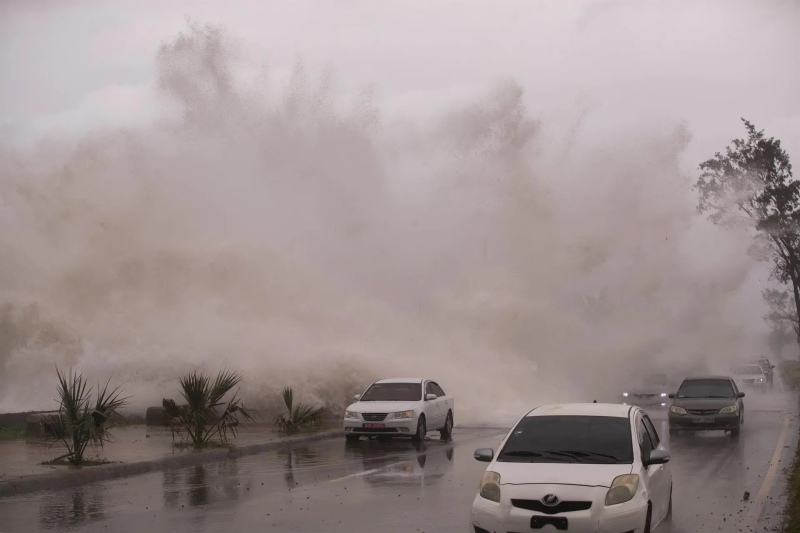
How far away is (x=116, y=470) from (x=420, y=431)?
837cm

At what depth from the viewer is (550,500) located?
762 centimetres

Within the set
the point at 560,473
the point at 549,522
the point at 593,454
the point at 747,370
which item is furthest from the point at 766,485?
the point at 747,370

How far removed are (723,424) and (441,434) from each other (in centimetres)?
700

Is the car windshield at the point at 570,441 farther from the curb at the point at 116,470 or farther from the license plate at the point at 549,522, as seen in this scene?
the curb at the point at 116,470

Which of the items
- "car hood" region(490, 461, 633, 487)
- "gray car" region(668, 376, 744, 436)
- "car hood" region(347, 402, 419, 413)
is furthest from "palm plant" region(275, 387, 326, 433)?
"car hood" region(490, 461, 633, 487)

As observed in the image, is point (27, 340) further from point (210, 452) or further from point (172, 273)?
point (210, 452)

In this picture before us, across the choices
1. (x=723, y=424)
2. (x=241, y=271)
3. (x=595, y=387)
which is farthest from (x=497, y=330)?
(x=723, y=424)

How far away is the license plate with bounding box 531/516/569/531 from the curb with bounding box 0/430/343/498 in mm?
7960

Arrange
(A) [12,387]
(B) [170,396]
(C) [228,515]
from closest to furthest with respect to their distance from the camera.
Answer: (C) [228,515]
(B) [170,396]
(A) [12,387]

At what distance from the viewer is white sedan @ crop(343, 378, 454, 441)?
20.6 meters

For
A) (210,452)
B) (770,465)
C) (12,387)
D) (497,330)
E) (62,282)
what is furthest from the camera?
(497,330)

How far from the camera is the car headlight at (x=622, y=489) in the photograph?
771 cm

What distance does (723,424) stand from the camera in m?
22.0

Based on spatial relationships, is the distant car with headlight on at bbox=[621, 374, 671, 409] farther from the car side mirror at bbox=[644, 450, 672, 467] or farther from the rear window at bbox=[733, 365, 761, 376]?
the car side mirror at bbox=[644, 450, 672, 467]
